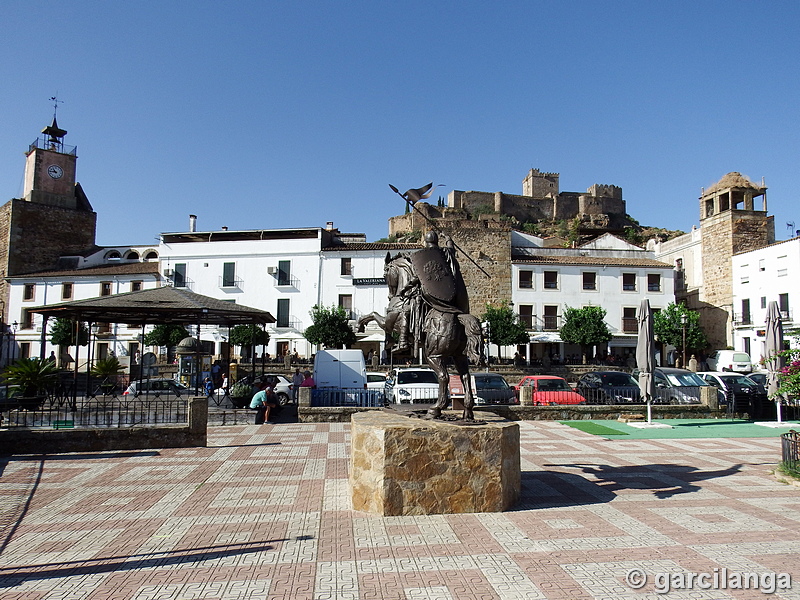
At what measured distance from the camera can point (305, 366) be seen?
32344mm

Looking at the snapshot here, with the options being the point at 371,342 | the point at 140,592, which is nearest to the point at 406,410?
the point at 140,592

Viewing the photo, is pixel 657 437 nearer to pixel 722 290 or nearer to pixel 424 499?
pixel 424 499

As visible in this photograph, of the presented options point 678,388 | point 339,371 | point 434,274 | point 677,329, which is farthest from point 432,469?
point 677,329

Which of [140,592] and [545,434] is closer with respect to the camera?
[140,592]

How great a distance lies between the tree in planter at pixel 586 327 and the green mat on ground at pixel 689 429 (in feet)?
59.8

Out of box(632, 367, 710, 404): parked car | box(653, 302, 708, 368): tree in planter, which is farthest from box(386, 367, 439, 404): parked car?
box(653, 302, 708, 368): tree in planter

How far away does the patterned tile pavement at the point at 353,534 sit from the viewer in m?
4.64

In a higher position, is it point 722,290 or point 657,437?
point 722,290

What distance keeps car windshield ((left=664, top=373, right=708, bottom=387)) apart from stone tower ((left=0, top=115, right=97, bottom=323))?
4609cm

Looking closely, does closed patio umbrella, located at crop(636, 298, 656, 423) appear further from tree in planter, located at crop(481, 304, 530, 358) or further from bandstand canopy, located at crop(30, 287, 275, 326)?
tree in planter, located at crop(481, 304, 530, 358)

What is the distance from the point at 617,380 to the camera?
18.4 m

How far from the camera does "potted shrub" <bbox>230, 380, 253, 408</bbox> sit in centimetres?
1579

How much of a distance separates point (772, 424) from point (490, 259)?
82.3ft

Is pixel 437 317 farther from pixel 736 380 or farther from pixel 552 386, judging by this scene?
pixel 736 380
